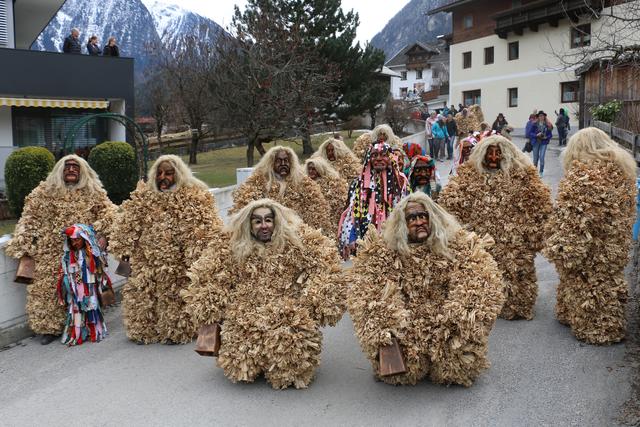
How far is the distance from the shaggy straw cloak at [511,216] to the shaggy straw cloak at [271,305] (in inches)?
81.3

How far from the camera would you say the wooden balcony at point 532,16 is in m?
33.2

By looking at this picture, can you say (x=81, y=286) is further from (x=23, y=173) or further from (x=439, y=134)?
(x=439, y=134)

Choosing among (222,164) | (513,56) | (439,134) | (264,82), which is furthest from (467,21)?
(264,82)

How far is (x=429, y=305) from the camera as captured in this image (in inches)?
203

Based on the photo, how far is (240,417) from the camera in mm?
4914

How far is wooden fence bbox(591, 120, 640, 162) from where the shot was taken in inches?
584

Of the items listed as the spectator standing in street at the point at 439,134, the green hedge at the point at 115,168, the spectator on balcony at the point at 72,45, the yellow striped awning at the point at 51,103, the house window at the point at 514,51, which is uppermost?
the house window at the point at 514,51

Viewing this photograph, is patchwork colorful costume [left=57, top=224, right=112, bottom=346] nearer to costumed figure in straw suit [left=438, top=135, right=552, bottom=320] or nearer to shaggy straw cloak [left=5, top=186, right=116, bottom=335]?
shaggy straw cloak [left=5, top=186, right=116, bottom=335]

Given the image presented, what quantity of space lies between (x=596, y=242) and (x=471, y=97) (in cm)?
3880

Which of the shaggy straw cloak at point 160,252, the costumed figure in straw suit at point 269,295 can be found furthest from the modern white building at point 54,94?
the costumed figure in straw suit at point 269,295

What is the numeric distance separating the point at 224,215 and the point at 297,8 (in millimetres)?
15585

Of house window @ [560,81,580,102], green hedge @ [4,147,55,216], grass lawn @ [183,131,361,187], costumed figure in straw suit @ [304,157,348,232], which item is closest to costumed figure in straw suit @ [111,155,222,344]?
costumed figure in straw suit @ [304,157,348,232]

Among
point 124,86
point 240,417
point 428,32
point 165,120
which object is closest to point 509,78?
point 165,120

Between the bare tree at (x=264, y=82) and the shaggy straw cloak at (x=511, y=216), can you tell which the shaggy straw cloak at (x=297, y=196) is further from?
the bare tree at (x=264, y=82)
